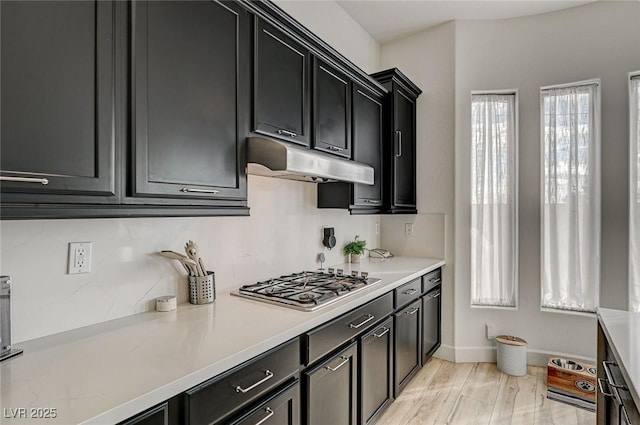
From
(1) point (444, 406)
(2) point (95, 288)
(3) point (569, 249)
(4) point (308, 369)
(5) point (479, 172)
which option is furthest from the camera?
(5) point (479, 172)

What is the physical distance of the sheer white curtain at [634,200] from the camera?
2.68 meters

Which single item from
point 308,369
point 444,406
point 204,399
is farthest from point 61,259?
point 444,406

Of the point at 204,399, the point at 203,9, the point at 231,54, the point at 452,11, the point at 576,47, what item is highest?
the point at 452,11

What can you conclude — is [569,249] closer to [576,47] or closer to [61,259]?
[576,47]

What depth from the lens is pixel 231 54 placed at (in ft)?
5.05

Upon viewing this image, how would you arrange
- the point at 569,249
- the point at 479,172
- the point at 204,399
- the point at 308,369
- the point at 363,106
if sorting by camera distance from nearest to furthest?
the point at 204,399 → the point at 308,369 → the point at 363,106 → the point at 569,249 → the point at 479,172

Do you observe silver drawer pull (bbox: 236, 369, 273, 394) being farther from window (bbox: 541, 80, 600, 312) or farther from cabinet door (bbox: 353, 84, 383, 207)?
window (bbox: 541, 80, 600, 312)

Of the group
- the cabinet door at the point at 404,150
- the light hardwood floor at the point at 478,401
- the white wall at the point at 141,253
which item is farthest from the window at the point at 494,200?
the white wall at the point at 141,253

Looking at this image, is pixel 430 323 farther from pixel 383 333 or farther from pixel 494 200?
pixel 494 200

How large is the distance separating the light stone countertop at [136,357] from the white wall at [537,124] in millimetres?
2097

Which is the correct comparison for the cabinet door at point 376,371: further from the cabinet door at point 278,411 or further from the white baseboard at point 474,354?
the white baseboard at point 474,354

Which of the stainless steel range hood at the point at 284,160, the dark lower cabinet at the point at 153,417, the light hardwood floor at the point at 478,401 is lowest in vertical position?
the light hardwood floor at the point at 478,401

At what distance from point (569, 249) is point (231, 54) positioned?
2965 millimetres

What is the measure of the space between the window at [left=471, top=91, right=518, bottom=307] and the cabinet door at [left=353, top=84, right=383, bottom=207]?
3.13 ft
